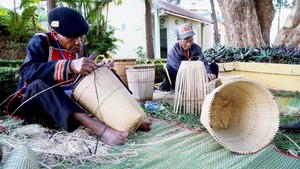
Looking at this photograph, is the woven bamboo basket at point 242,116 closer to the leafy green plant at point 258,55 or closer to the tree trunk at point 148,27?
the leafy green plant at point 258,55

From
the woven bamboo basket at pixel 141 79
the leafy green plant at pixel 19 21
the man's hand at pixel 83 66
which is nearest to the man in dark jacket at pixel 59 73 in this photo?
the man's hand at pixel 83 66

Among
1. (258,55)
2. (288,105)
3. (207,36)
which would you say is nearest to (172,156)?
(288,105)

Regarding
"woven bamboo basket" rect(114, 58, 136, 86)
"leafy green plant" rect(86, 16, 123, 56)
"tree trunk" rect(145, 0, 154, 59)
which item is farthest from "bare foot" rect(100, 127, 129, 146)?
"tree trunk" rect(145, 0, 154, 59)

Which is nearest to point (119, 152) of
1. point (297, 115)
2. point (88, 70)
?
point (88, 70)

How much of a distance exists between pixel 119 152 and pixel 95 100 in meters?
0.41

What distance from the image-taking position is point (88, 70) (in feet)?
5.84

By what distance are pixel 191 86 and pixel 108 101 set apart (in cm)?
104

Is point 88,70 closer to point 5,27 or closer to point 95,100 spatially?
point 95,100

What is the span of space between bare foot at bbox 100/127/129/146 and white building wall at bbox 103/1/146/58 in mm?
13935

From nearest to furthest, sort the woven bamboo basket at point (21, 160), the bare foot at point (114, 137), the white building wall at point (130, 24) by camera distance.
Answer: the woven bamboo basket at point (21, 160) < the bare foot at point (114, 137) < the white building wall at point (130, 24)

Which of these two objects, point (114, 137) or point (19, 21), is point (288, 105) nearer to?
point (114, 137)

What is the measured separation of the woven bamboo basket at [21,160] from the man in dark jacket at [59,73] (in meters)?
0.47

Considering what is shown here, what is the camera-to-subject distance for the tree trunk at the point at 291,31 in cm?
631

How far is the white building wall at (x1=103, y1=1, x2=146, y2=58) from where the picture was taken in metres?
15.7
